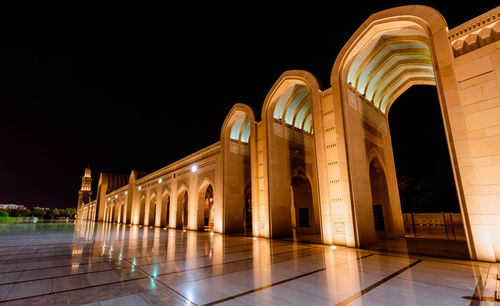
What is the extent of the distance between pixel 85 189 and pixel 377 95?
92.4 m

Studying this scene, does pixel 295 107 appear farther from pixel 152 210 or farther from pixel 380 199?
pixel 152 210

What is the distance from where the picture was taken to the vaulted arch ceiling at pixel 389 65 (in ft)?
29.3

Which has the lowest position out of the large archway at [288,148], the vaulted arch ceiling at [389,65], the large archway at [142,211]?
the large archway at [142,211]

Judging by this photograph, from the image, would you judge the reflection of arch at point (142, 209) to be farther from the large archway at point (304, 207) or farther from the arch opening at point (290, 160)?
the arch opening at point (290, 160)

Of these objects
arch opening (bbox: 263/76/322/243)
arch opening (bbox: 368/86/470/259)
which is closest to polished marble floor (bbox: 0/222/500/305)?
arch opening (bbox: 263/76/322/243)

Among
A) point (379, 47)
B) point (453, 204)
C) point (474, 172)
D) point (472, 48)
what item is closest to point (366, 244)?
point (474, 172)

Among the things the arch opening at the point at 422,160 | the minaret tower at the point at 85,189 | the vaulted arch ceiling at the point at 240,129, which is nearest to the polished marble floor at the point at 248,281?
the vaulted arch ceiling at the point at 240,129

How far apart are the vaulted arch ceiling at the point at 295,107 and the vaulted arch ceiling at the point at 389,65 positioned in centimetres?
307

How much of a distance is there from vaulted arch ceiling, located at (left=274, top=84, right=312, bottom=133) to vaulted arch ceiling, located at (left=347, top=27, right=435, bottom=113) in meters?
3.07

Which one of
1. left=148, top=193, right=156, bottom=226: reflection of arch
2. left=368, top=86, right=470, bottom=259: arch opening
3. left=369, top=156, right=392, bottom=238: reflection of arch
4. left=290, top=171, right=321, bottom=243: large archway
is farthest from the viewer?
left=148, top=193, right=156, bottom=226: reflection of arch

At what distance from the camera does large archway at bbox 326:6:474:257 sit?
21.8 ft

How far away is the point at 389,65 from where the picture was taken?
10.7 meters

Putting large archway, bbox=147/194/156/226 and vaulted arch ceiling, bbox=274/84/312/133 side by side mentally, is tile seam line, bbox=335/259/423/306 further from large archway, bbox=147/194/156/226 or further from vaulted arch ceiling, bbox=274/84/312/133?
large archway, bbox=147/194/156/226

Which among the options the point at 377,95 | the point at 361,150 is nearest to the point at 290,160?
the point at 361,150
